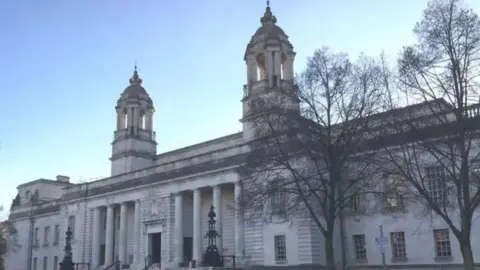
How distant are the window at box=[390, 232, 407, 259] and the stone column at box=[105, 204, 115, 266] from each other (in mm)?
27439

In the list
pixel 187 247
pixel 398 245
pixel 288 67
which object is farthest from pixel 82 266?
pixel 398 245

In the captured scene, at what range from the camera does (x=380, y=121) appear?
21.8 meters

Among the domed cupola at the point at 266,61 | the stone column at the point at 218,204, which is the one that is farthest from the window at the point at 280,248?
the domed cupola at the point at 266,61

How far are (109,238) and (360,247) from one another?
2538cm

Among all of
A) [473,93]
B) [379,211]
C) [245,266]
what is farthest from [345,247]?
[473,93]

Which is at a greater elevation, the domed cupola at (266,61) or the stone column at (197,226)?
Result: the domed cupola at (266,61)

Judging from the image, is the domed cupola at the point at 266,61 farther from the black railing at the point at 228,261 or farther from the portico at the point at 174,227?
the black railing at the point at 228,261

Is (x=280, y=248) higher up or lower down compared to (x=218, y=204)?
lower down

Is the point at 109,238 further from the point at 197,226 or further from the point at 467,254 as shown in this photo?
the point at 467,254

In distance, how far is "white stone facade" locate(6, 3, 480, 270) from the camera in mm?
32062

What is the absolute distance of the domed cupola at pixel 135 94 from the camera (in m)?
54.7

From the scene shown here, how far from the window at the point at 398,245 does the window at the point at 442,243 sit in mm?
1935

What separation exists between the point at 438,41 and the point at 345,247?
1667 centimetres

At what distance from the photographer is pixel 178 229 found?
41188 mm
